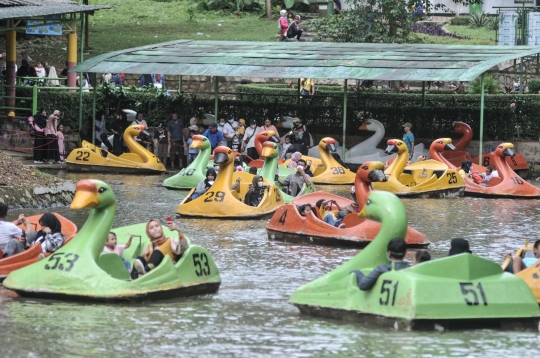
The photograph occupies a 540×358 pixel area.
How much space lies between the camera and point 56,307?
13297 mm

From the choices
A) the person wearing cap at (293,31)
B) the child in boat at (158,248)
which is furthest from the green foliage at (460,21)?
the child in boat at (158,248)

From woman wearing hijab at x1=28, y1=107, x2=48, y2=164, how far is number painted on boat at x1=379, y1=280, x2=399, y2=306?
2099 cm

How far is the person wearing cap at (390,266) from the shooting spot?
12336 mm

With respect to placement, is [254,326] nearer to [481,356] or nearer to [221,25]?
[481,356]

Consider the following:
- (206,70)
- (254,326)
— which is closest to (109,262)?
(254,326)

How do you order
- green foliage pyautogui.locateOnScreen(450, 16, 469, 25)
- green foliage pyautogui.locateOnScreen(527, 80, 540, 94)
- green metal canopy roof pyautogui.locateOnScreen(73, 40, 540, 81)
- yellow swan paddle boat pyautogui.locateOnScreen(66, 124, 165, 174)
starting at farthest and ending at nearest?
1. green foliage pyautogui.locateOnScreen(450, 16, 469, 25)
2. green foliage pyautogui.locateOnScreen(527, 80, 540, 94)
3. yellow swan paddle boat pyautogui.locateOnScreen(66, 124, 165, 174)
4. green metal canopy roof pyautogui.locateOnScreen(73, 40, 540, 81)

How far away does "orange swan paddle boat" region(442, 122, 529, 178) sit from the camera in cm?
3112

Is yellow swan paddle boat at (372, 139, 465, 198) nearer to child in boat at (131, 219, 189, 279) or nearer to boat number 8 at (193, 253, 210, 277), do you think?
boat number 8 at (193, 253, 210, 277)

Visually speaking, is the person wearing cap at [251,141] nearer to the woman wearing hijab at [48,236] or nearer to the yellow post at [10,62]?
the yellow post at [10,62]

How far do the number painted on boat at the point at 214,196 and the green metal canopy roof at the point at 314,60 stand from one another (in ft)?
30.2

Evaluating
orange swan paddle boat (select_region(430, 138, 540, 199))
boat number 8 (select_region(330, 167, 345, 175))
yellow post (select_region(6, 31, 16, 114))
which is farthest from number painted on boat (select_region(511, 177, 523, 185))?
yellow post (select_region(6, 31, 16, 114))

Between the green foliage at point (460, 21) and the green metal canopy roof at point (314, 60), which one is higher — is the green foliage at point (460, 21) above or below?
above

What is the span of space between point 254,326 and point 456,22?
41383 millimetres

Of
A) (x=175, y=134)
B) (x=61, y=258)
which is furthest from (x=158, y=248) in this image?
(x=175, y=134)
